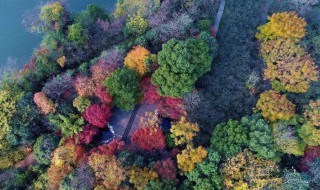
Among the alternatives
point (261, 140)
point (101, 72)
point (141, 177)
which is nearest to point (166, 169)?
point (141, 177)

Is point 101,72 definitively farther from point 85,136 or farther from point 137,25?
point 137,25

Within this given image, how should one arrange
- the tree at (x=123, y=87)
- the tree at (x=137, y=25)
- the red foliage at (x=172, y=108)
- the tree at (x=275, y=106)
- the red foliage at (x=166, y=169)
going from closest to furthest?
the red foliage at (x=166, y=169) < the tree at (x=275, y=106) < the tree at (x=123, y=87) < the red foliage at (x=172, y=108) < the tree at (x=137, y=25)

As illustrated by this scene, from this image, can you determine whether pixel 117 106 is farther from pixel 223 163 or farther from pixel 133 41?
pixel 223 163

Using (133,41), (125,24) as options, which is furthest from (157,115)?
(125,24)

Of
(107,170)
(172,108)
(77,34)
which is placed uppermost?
(77,34)

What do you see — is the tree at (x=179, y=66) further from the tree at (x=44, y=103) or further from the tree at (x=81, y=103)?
the tree at (x=44, y=103)

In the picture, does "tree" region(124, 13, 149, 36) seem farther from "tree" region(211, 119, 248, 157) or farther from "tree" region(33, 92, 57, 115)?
"tree" region(211, 119, 248, 157)

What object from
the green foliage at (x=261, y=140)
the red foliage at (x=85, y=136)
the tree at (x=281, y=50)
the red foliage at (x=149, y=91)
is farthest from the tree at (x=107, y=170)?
the tree at (x=281, y=50)
